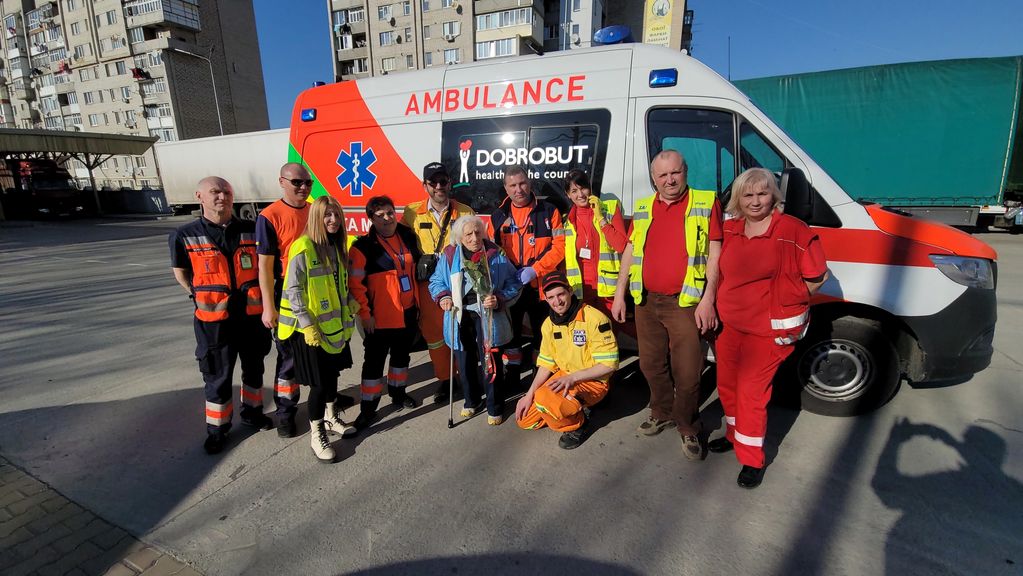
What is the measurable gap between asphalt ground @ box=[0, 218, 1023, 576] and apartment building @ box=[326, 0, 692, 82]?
3258 centimetres

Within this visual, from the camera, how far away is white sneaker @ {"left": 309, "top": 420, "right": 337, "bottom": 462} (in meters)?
2.83

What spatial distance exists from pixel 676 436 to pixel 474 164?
2.67m

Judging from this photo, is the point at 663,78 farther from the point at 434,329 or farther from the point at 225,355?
the point at 225,355

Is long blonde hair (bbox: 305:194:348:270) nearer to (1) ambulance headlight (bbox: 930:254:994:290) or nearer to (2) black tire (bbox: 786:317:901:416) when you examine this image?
(2) black tire (bbox: 786:317:901:416)

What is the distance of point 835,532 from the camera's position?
2.15 meters

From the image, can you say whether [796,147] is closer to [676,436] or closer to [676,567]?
[676,436]

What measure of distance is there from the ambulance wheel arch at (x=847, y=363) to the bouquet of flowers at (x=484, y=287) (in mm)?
2097

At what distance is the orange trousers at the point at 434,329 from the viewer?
344 centimetres

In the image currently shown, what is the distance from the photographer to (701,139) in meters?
3.20

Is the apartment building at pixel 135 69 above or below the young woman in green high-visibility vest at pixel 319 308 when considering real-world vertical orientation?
above

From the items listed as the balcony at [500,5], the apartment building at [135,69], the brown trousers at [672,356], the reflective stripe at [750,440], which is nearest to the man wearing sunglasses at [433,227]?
the brown trousers at [672,356]

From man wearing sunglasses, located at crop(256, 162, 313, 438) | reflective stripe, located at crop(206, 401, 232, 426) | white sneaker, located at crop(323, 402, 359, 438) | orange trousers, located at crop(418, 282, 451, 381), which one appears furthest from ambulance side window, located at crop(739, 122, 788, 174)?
reflective stripe, located at crop(206, 401, 232, 426)

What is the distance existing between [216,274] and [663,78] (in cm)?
329

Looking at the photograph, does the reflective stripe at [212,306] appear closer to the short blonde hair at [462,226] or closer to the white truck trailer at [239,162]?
the short blonde hair at [462,226]
